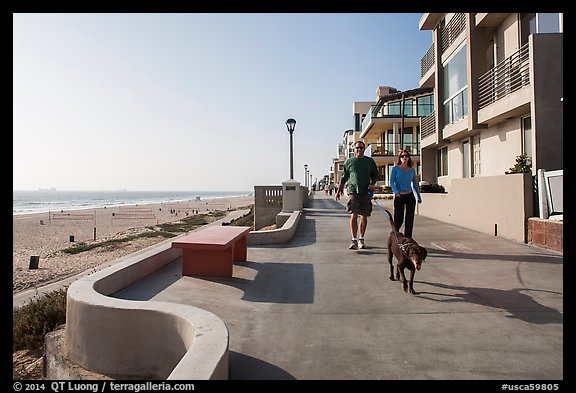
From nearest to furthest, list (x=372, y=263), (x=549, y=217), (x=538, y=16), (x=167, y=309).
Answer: (x=167, y=309)
(x=372, y=263)
(x=549, y=217)
(x=538, y=16)

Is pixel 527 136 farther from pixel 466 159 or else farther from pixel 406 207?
pixel 406 207

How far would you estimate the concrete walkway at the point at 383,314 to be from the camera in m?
2.87

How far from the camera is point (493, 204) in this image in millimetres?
9094

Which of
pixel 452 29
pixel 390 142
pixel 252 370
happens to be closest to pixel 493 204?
pixel 252 370

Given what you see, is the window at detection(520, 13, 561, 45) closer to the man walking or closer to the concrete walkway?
the concrete walkway

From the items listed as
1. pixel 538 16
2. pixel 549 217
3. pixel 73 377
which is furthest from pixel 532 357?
pixel 538 16

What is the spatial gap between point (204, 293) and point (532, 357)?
11.3ft

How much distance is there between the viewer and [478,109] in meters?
13.6

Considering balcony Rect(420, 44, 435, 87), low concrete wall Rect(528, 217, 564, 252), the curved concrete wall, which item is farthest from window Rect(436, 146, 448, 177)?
the curved concrete wall

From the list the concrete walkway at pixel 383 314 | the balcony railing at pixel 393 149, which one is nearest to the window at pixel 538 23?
Result: the concrete walkway at pixel 383 314

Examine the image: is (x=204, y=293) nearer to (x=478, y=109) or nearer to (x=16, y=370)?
(x=16, y=370)

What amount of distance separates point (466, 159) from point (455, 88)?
3155 mm

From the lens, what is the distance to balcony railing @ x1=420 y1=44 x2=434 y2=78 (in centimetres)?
1975
